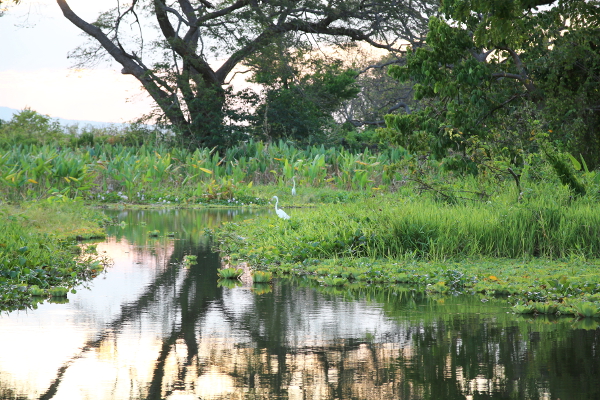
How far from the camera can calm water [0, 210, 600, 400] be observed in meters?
4.30

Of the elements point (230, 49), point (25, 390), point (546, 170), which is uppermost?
point (230, 49)

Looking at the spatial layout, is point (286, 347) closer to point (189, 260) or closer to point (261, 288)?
point (261, 288)

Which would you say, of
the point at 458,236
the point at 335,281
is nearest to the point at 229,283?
the point at 335,281

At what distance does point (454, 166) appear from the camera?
→ 48.6ft

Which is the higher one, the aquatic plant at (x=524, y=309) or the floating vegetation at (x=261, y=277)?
the floating vegetation at (x=261, y=277)

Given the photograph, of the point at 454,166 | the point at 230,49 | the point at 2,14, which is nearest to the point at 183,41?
the point at 230,49

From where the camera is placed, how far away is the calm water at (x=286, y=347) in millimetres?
4301

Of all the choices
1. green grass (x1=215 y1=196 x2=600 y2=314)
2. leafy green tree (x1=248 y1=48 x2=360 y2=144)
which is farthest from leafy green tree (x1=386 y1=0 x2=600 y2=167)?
leafy green tree (x1=248 y1=48 x2=360 y2=144)

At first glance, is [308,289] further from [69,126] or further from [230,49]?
[69,126]

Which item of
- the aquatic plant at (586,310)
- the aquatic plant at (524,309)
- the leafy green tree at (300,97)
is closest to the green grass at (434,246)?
the aquatic plant at (524,309)

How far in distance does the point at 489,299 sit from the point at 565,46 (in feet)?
31.6

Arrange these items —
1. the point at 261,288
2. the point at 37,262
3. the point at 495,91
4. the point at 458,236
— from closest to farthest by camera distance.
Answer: the point at 261,288 < the point at 37,262 < the point at 458,236 < the point at 495,91

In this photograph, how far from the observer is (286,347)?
530 cm

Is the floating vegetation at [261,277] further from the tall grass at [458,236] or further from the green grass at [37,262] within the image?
the green grass at [37,262]
